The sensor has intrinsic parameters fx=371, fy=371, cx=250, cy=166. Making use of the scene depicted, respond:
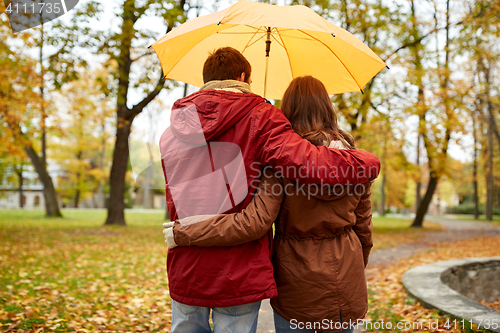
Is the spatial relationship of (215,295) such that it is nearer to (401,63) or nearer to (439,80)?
(401,63)

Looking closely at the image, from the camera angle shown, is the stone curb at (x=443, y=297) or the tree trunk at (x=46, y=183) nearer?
the stone curb at (x=443, y=297)

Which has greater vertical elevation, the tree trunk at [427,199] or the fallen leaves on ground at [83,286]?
the tree trunk at [427,199]

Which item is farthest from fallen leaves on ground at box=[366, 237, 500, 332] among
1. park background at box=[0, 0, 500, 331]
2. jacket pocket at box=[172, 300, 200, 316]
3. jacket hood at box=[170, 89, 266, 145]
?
jacket hood at box=[170, 89, 266, 145]

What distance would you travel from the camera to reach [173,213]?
192 cm

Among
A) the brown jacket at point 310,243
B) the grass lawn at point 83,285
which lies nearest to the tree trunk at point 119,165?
the grass lawn at point 83,285

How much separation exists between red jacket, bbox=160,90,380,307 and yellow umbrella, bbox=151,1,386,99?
44.8 inches

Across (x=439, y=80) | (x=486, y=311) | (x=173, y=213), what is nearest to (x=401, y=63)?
(x=439, y=80)

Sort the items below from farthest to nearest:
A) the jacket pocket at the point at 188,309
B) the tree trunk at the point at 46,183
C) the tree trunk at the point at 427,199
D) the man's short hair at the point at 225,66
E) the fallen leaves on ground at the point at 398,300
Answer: the tree trunk at the point at 46,183 < the tree trunk at the point at 427,199 < the fallen leaves on ground at the point at 398,300 < the man's short hair at the point at 225,66 < the jacket pocket at the point at 188,309

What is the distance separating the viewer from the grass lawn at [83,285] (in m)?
4.23

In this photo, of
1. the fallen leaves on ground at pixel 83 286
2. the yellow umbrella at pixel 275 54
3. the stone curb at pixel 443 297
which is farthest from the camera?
the fallen leaves on ground at pixel 83 286

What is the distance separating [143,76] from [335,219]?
10.3 metres

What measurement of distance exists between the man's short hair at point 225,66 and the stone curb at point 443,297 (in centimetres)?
322

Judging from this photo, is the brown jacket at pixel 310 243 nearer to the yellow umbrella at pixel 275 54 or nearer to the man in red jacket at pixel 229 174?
the man in red jacket at pixel 229 174

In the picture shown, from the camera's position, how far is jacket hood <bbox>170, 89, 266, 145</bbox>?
70.4 inches
